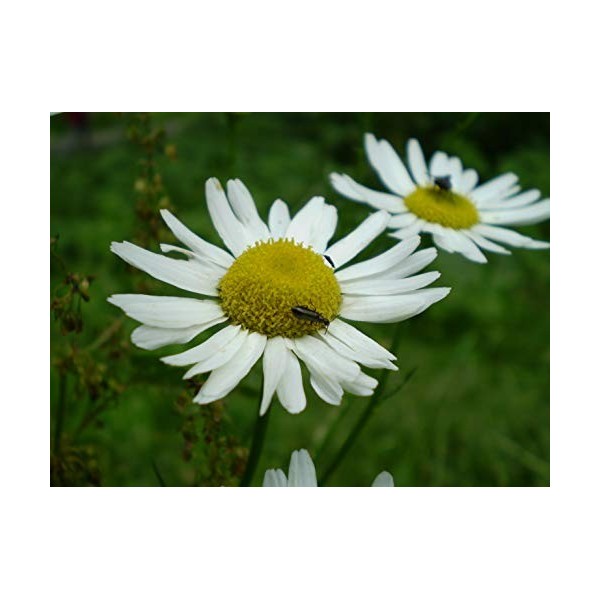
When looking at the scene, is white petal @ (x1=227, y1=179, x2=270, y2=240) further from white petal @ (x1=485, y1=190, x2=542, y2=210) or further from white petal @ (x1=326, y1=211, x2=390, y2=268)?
white petal @ (x1=485, y1=190, x2=542, y2=210)

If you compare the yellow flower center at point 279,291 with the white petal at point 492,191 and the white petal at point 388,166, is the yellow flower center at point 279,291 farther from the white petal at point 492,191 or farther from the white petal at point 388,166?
the white petal at point 492,191

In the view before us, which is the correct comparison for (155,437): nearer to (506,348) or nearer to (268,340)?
(268,340)

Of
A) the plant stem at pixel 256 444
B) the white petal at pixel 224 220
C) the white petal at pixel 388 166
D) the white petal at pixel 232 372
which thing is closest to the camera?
the white petal at pixel 232 372

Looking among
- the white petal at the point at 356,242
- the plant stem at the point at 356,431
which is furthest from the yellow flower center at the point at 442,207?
the plant stem at the point at 356,431
